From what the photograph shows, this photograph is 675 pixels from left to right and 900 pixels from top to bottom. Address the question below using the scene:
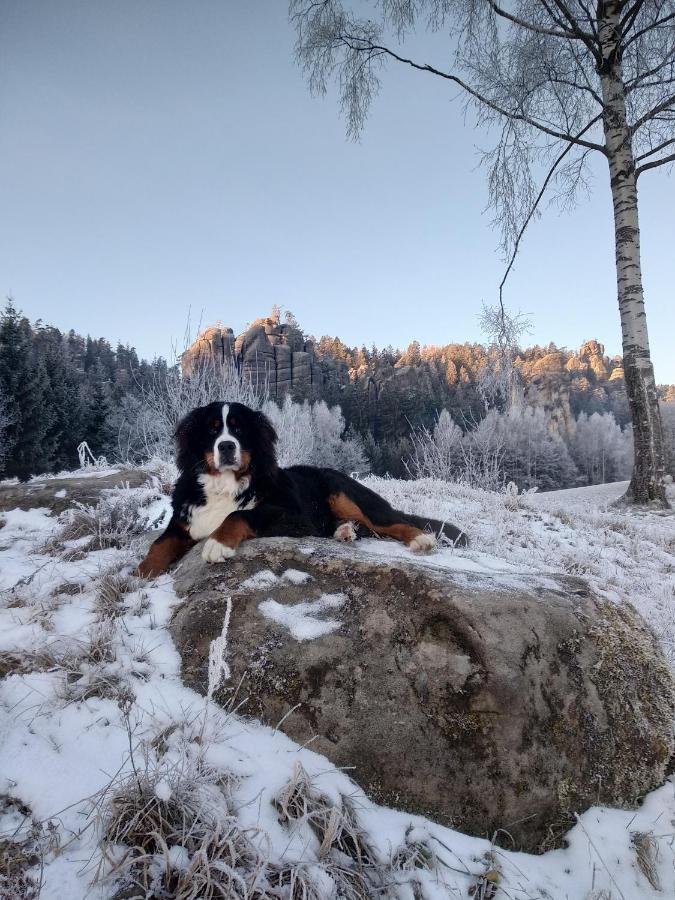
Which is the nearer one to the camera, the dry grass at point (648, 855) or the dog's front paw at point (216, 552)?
the dry grass at point (648, 855)

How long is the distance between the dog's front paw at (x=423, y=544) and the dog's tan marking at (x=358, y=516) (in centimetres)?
21

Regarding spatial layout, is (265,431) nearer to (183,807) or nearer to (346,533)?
(346,533)

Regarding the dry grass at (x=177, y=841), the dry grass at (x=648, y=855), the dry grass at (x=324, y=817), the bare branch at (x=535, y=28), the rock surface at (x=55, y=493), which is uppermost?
the bare branch at (x=535, y=28)

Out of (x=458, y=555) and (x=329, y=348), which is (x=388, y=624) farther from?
(x=329, y=348)

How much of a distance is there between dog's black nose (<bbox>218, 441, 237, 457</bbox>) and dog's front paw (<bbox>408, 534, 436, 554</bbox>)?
1308mm

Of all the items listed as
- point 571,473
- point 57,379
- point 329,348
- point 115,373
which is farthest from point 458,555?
point 329,348

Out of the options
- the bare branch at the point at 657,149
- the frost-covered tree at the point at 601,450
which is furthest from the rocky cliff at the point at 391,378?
the bare branch at the point at 657,149

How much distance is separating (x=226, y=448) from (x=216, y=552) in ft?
2.73

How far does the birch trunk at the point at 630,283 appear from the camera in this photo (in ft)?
23.5

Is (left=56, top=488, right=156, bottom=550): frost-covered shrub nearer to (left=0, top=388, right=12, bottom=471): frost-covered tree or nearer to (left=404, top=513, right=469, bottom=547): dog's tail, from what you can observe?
(left=404, top=513, right=469, bottom=547): dog's tail

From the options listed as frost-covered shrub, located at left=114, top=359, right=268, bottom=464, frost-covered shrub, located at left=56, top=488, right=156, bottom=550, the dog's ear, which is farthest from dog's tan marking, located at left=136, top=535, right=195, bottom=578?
frost-covered shrub, located at left=114, top=359, right=268, bottom=464

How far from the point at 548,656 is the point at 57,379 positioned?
3817 cm

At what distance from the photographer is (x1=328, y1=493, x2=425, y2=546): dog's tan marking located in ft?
11.0

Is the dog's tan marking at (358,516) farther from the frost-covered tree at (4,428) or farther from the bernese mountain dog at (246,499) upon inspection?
the frost-covered tree at (4,428)
